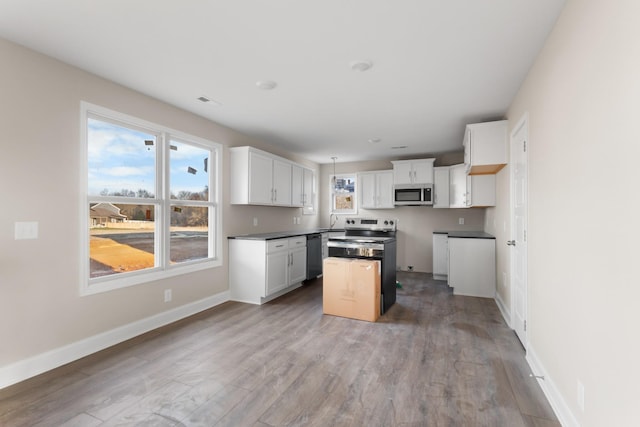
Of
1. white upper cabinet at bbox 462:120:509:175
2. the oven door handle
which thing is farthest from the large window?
white upper cabinet at bbox 462:120:509:175

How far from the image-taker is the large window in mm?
2867

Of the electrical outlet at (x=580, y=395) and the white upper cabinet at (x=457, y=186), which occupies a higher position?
the white upper cabinet at (x=457, y=186)

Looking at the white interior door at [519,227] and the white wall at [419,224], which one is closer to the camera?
the white interior door at [519,227]

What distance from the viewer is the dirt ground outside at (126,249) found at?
2.89 metres

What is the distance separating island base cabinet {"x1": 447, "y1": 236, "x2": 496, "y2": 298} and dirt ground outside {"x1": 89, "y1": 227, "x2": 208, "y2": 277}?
3.86m

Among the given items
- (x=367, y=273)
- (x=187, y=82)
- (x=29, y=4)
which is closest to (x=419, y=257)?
(x=367, y=273)

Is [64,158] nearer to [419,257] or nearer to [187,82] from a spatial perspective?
[187,82]

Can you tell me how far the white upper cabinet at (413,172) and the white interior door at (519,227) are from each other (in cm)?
269

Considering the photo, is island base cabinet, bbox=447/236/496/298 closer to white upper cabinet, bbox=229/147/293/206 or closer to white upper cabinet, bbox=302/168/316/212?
white upper cabinet, bbox=302/168/316/212

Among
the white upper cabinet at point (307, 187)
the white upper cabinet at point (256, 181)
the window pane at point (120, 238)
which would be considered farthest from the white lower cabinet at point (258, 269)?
the white upper cabinet at point (307, 187)

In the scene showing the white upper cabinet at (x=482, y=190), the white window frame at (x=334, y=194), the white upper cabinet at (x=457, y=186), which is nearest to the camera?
the white upper cabinet at (x=482, y=190)

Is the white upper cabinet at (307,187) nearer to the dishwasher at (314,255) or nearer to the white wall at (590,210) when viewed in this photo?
the dishwasher at (314,255)

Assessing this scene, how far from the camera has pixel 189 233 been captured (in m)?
3.91

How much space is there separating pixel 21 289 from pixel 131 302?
3.04 feet
